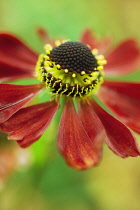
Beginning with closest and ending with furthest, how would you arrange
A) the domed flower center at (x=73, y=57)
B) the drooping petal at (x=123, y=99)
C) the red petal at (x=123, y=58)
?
the domed flower center at (x=73, y=57), the drooping petal at (x=123, y=99), the red petal at (x=123, y=58)

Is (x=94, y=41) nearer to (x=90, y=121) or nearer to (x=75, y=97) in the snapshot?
(x=75, y=97)

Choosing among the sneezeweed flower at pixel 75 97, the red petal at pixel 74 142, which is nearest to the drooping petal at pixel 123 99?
the sneezeweed flower at pixel 75 97

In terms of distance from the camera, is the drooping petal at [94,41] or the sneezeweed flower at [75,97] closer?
the sneezeweed flower at [75,97]

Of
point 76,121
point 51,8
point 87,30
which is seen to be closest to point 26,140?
point 76,121

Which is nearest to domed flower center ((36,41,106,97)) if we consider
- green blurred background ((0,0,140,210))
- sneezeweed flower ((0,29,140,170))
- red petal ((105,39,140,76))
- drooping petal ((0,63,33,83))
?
sneezeweed flower ((0,29,140,170))

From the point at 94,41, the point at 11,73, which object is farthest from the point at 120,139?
the point at 94,41

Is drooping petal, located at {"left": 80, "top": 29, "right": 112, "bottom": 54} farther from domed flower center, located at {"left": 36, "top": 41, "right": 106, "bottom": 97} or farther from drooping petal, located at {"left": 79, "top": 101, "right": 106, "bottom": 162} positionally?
drooping petal, located at {"left": 79, "top": 101, "right": 106, "bottom": 162}

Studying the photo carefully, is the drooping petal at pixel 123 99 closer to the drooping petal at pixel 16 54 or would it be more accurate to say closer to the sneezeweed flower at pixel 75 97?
the sneezeweed flower at pixel 75 97
